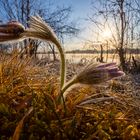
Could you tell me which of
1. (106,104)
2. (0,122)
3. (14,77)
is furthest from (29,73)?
(0,122)

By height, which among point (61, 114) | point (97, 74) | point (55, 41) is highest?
point (55, 41)

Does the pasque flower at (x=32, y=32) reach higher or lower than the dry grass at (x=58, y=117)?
higher

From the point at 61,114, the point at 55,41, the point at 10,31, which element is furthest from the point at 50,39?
the point at 61,114

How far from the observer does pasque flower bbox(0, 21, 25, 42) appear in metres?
1.41

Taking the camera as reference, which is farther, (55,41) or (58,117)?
(55,41)

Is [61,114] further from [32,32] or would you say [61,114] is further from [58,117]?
[32,32]

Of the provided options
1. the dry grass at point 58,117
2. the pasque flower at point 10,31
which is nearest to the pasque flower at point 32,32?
the pasque flower at point 10,31

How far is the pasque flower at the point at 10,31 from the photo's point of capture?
4.63 feet

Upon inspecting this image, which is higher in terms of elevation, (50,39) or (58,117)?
(50,39)

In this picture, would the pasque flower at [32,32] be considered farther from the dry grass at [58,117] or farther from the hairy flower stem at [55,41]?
the dry grass at [58,117]

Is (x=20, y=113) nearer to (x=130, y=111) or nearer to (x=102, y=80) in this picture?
(x=102, y=80)

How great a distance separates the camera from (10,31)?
4.70 feet

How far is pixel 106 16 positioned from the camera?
43.5 ft

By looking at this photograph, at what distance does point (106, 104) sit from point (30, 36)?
0.47m
